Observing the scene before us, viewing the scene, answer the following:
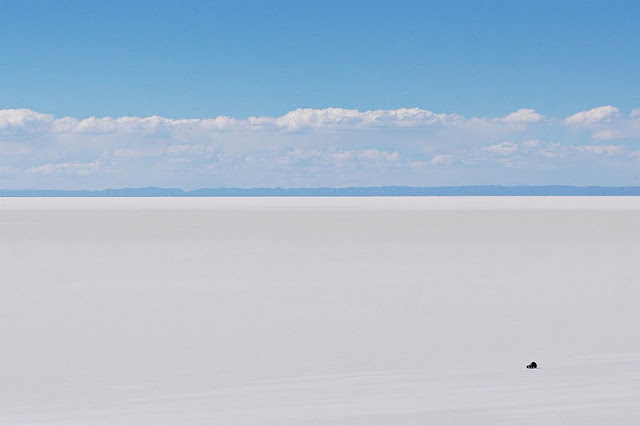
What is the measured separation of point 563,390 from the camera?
6.39m

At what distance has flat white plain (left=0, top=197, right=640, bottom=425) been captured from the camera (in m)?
6.04

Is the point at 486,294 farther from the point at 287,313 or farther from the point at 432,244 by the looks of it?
the point at 432,244

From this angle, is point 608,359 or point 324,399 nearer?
point 324,399

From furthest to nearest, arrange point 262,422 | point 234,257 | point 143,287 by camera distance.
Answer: point 234,257
point 143,287
point 262,422

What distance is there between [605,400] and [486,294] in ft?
20.6

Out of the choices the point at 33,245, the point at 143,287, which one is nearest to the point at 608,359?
the point at 143,287

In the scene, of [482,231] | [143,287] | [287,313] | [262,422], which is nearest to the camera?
[262,422]

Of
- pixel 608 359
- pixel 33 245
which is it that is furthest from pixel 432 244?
pixel 608 359

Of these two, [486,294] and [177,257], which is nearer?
[486,294]

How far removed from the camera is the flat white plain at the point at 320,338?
6035 millimetres

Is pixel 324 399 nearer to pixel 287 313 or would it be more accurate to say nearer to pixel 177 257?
pixel 287 313

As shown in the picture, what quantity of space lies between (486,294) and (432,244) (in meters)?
9.74

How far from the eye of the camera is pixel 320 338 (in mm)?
8969

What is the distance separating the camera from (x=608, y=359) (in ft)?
25.2
